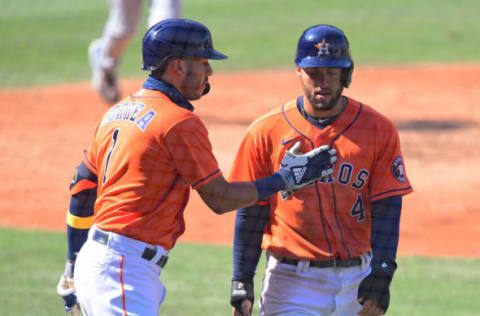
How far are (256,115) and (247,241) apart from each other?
855 cm

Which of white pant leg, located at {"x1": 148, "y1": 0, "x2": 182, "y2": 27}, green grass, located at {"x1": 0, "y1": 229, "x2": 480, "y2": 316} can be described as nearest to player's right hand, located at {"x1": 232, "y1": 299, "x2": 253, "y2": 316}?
green grass, located at {"x1": 0, "y1": 229, "x2": 480, "y2": 316}

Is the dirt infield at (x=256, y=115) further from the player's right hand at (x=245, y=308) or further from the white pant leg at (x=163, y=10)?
the player's right hand at (x=245, y=308)

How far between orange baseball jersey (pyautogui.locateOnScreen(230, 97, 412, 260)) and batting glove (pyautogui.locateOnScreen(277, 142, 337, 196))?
0.12 meters

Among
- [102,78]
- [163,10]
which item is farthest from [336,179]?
[102,78]

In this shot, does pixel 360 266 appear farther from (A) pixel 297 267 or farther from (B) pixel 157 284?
(B) pixel 157 284

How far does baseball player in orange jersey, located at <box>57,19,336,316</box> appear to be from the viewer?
392 cm

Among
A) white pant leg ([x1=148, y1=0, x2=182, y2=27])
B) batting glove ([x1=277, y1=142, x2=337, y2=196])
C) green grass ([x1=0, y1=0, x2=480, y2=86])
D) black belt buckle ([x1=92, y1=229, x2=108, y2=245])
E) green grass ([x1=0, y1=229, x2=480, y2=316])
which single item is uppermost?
green grass ([x1=0, y1=0, x2=480, y2=86])

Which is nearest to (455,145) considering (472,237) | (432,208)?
(432,208)

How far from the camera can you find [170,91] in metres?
4.09

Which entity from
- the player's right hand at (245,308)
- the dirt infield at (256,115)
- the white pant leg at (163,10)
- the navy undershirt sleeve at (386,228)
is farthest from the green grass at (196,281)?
the white pant leg at (163,10)

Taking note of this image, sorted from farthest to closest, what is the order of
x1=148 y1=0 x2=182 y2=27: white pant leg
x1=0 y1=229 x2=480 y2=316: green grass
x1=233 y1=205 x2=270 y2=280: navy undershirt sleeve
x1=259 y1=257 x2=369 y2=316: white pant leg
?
x1=148 y1=0 x2=182 y2=27: white pant leg < x1=0 y1=229 x2=480 y2=316: green grass < x1=233 y1=205 x2=270 y2=280: navy undershirt sleeve < x1=259 y1=257 x2=369 y2=316: white pant leg

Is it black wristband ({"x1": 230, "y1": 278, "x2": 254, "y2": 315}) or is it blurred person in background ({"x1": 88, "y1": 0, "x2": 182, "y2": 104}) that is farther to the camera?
blurred person in background ({"x1": 88, "y1": 0, "x2": 182, "y2": 104})

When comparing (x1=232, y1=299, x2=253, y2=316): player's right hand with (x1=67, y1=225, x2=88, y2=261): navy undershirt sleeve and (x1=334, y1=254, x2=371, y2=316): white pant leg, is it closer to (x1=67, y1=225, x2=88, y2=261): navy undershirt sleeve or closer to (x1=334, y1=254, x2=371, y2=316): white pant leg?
(x1=334, y1=254, x2=371, y2=316): white pant leg

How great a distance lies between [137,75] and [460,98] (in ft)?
19.6
